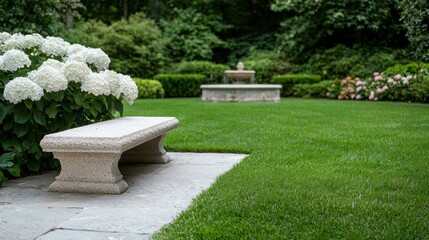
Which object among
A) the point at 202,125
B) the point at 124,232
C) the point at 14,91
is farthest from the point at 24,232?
the point at 202,125

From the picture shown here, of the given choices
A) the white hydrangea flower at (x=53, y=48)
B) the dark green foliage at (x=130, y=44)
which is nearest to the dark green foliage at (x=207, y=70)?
the dark green foliage at (x=130, y=44)

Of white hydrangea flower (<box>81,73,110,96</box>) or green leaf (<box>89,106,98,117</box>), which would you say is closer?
white hydrangea flower (<box>81,73,110,96</box>)

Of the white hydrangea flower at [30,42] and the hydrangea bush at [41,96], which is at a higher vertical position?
the white hydrangea flower at [30,42]

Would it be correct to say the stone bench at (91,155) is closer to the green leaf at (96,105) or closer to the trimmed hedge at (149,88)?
the green leaf at (96,105)

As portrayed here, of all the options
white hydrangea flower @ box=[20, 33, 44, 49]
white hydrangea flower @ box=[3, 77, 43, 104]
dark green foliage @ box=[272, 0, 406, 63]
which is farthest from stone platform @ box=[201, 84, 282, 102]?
white hydrangea flower @ box=[3, 77, 43, 104]

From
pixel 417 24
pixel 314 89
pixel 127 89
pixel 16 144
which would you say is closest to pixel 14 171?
pixel 16 144

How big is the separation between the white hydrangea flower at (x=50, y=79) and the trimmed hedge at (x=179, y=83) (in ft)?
51.6

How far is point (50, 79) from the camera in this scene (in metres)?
5.08

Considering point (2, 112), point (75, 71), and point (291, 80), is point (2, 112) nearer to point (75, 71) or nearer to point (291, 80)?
point (75, 71)

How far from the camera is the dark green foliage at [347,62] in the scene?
20.1m

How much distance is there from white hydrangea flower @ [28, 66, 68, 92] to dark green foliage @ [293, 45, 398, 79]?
54.4ft

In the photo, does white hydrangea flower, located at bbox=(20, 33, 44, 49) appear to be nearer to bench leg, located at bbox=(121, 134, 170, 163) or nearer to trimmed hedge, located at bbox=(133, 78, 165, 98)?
bench leg, located at bbox=(121, 134, 170, 163)

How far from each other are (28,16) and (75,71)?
886cm

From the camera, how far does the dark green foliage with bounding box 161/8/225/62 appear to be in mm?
25469
